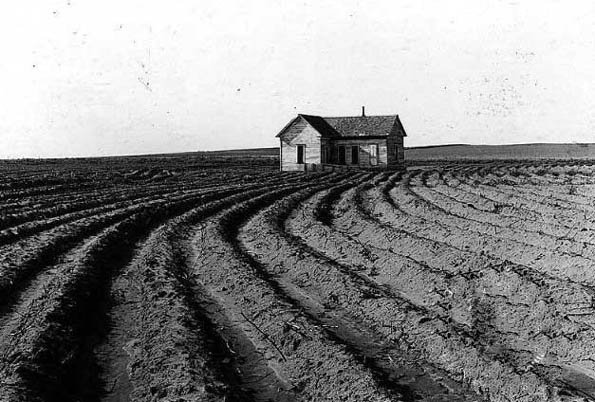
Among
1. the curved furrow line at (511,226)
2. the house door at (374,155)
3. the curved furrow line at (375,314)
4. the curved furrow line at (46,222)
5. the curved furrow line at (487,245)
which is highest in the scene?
the house door at (374,155)

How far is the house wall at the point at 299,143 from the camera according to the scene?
38.9 metres

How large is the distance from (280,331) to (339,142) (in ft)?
116

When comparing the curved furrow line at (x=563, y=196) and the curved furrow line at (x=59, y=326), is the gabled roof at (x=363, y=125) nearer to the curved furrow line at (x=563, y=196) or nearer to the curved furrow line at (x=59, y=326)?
the curved furrow line at (x=563, y=196)

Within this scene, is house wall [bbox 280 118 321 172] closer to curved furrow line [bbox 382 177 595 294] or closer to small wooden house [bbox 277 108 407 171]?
small wooden house [bbox 277 108 407 171]

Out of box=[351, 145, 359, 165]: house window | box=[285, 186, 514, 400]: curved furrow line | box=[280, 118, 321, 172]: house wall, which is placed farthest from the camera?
box=[351, 145, 359, 165]: house window

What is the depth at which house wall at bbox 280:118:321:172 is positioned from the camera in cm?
3894

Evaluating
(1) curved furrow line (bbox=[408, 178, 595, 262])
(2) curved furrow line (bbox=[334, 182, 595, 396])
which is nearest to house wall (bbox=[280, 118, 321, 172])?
(1) curved furrow line (bbox=[408, 178, 595, 262])

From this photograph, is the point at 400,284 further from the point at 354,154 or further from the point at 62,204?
the point at 354,154

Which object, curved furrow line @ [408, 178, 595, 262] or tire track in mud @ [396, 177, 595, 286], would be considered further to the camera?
curved furrow line @ [408, 178, 595, 262]

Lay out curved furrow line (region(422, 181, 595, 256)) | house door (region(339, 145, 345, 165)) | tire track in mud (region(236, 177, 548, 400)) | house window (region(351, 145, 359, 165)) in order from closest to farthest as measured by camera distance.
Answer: tire track in mud (region(236, 177, 548, 400))
curved furrow line (region(422, 181, 595, 256))
house window (region(351, 145, 359, 165))
house door (region(339, 145, 345, 165))

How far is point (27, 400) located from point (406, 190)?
1652cm

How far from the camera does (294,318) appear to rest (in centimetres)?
678

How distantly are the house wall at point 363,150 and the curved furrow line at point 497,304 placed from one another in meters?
30.7

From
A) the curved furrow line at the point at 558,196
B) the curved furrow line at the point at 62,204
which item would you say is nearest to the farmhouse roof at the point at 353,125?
the curved furrow line at the point at 62,204
